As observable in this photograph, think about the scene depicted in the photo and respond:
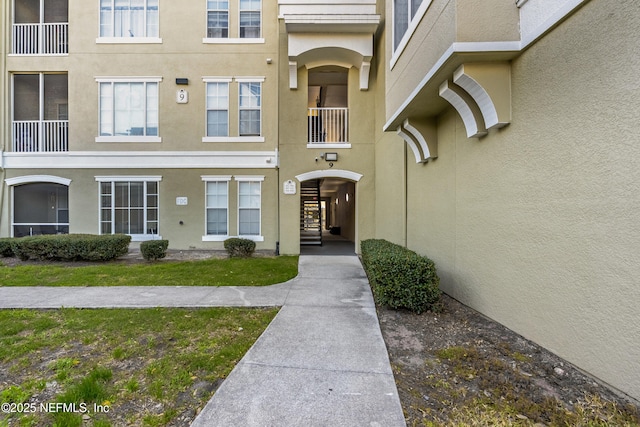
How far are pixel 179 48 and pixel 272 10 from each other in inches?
132

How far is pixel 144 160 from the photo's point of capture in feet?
31.8

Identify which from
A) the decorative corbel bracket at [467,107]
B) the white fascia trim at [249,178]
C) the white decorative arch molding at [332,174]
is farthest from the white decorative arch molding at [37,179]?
the decorative corbel bracket at [467,107]

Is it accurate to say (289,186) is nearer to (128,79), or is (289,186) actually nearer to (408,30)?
(408,30)

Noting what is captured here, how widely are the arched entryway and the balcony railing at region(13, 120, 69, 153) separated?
836 cm

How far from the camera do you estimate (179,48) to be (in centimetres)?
955

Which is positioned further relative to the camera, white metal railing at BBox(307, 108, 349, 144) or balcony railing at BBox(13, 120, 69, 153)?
balcony railing at BBox(13, 120, 69, 153)

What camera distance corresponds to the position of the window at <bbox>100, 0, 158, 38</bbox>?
961 centimetres

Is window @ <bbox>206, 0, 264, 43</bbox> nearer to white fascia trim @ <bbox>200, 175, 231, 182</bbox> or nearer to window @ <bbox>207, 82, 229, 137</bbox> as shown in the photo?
window @ <bbox>207, 82, 229, 137</bbox>

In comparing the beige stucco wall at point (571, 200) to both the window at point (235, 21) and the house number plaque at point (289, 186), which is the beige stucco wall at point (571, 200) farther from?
the window at point (235, 21)

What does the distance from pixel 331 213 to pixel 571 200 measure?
1691 centimetres

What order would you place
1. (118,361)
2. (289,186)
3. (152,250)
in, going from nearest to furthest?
(118,361)
(152,250)
(289,186)

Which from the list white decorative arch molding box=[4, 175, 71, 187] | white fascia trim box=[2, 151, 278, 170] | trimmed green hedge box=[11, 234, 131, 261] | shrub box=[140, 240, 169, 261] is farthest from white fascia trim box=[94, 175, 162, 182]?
shrub box=[140, 240, 169, 261]

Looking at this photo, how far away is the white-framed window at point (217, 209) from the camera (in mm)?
9828

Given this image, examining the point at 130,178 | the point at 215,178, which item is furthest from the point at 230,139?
the point at 130,178
